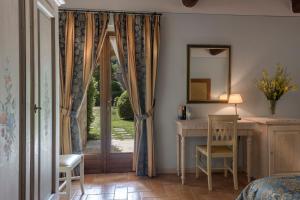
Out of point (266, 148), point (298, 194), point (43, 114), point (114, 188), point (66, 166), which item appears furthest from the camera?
point (266, 148)

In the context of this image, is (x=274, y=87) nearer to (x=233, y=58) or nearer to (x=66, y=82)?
(x=233, y=58)

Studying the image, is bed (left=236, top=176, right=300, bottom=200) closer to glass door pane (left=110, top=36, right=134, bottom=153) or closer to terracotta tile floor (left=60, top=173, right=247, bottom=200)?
terracotta tile floor (left=60, top=173, right=247, bottom=200)

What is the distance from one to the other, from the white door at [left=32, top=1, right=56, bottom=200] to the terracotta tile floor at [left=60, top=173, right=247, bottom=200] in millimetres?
1356

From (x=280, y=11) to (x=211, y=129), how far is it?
2.30 m

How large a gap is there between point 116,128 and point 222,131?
5.07 feet

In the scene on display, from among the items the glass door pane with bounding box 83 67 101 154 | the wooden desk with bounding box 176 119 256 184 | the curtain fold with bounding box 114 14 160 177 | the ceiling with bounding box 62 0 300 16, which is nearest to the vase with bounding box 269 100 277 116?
the wooden desk with bounding box 176 119 256 184

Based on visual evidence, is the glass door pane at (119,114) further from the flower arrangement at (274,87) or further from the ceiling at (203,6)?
the flower arrangement at (274,87)

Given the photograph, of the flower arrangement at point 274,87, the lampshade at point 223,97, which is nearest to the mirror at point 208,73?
the lampshade at point 223,97

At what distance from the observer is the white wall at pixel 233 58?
3.97 metres

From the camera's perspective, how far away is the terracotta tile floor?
3.10 m

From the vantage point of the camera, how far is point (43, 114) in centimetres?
168

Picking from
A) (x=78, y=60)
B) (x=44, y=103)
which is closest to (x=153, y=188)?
(x=78, y=60)

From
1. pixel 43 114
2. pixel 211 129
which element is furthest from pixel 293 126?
pixel 43 114

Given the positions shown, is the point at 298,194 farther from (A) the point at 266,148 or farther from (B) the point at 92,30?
(B) the point at 92,30
